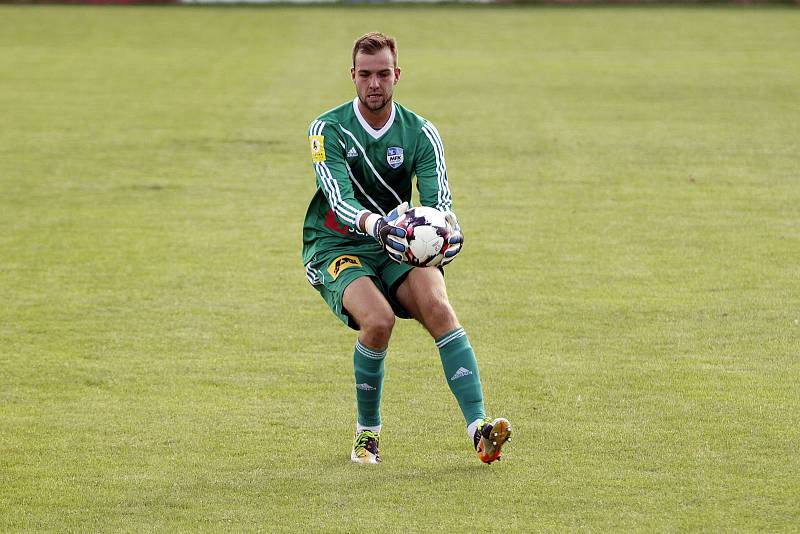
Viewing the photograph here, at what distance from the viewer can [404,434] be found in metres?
6.51

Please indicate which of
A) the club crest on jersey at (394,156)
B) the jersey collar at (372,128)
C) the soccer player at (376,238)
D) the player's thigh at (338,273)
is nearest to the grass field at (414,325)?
the soccer player at (376,238)

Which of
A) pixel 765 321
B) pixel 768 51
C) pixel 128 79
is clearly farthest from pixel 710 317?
pixel 768 51

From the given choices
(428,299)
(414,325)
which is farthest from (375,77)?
(414,325)

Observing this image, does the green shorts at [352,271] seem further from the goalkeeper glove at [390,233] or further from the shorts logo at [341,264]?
the goalkeeper glove at [390,233]

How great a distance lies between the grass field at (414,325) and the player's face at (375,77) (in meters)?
1.73

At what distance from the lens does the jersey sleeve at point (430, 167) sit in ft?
20.7

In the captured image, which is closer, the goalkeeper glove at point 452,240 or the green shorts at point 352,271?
the goalkeeper glove at point 452,240

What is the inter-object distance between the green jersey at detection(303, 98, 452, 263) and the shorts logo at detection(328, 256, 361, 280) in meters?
0.13

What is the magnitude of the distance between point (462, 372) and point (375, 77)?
4.93 feet

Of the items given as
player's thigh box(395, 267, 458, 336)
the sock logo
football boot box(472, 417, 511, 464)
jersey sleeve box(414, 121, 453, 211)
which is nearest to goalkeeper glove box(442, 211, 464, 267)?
player's thigh box(395, 267, 458, 336)

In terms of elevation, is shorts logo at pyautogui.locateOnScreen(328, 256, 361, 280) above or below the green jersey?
below

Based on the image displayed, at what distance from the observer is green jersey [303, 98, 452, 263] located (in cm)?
629

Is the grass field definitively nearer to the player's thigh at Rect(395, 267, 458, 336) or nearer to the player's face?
the player's thigh at Rect(395, 267, 458, 336)

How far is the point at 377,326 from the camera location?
5938mm
